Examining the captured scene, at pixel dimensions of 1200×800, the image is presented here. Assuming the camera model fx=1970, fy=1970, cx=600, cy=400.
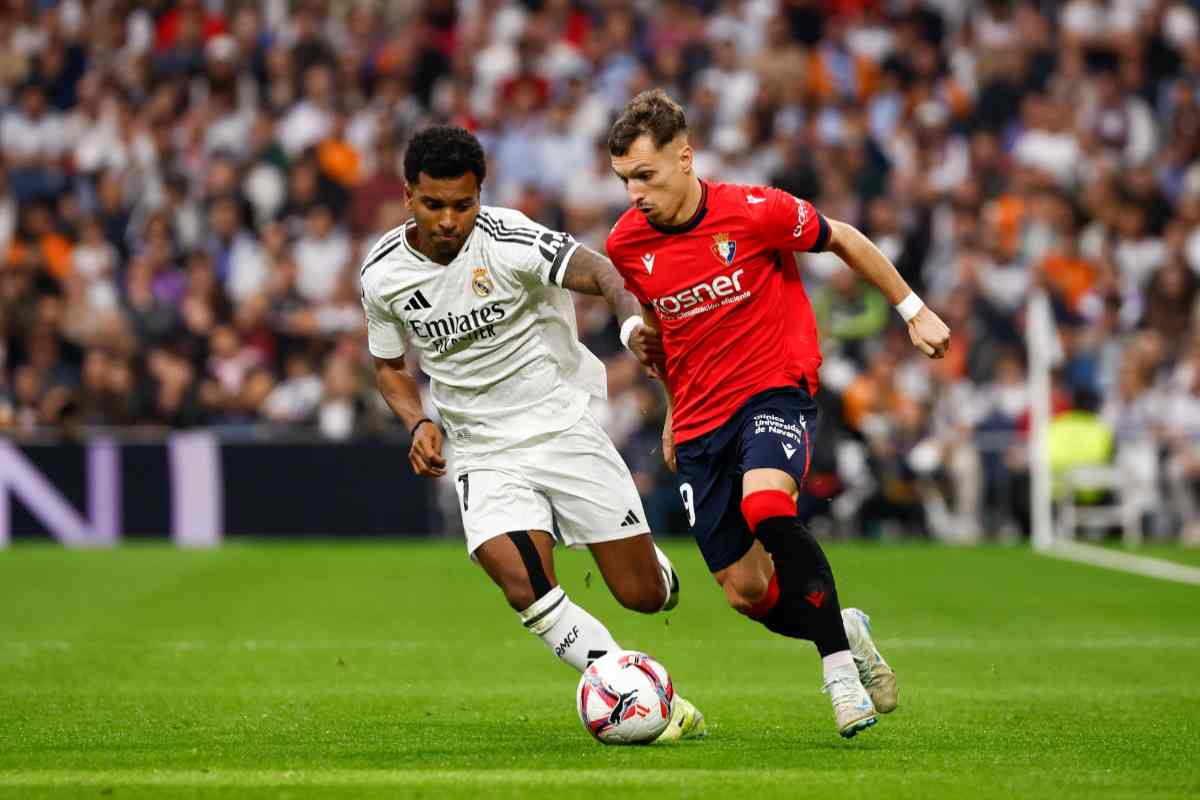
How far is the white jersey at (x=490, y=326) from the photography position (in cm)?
788

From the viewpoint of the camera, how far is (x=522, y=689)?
9.39 m

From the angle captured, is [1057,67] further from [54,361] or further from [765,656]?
[765,656]

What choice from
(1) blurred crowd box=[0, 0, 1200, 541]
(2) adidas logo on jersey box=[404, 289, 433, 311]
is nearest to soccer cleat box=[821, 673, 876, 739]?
(2) adidas logo on jersey box=[404, 289, 433, 311]

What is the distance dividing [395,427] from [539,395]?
38.4 ft

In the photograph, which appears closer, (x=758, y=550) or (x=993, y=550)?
(x=758, y=550)

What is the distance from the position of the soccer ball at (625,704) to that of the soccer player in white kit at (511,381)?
0.30m

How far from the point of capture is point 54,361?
20328 mm

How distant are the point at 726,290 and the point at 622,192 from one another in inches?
521

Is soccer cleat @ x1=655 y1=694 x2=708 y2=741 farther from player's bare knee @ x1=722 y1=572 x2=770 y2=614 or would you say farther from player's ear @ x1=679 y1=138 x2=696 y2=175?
player's ear @ x1=679 y1=138 x2=696 y2=175

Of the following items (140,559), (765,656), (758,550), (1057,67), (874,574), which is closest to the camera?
(758,550)

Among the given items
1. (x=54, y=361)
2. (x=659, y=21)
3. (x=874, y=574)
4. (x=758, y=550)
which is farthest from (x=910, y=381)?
(x=758, y=550)

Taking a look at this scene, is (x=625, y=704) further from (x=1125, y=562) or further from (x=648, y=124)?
(x=1125, y=562)

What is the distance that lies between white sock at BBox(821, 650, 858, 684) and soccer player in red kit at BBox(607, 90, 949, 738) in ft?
0.43

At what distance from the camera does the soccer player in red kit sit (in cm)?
748
